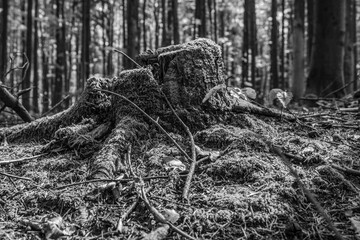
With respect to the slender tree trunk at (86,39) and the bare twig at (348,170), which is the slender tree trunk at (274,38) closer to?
the slender tree trunk at (86,39)

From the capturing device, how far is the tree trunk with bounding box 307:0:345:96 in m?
6.41

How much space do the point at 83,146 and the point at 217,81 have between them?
4.14 ft

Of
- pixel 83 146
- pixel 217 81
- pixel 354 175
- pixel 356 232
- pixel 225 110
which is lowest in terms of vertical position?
pixel 356 232

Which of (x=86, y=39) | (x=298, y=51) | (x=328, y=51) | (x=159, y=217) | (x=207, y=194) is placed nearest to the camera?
(x=159, y=217)

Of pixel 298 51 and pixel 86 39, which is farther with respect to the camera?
pixel 86 39

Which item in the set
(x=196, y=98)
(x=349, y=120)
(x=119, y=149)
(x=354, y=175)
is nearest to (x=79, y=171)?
(x=119, y=149)

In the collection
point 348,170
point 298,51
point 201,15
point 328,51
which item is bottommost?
point 348,170

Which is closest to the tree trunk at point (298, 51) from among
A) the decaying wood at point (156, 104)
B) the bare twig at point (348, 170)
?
the decaying wood at point (156, 104)

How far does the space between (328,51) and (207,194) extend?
580 centimetres

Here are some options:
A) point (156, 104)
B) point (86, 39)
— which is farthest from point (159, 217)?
point (86, 39)

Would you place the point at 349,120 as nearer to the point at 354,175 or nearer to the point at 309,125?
the point at 309,125

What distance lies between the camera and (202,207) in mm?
1715

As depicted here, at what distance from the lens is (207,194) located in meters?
1.83

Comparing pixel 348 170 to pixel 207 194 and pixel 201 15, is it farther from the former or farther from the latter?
pixel 201 15
